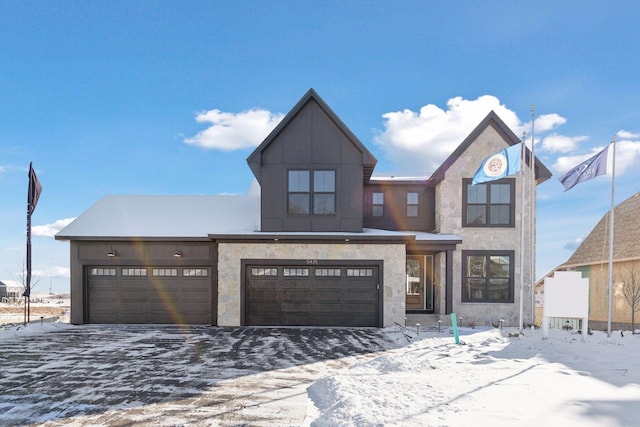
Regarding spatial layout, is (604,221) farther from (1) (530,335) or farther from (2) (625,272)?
(1) (530,335)

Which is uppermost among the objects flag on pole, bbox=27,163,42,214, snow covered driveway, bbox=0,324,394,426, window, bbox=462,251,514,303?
flag on pole, bbox=27,163,42,214

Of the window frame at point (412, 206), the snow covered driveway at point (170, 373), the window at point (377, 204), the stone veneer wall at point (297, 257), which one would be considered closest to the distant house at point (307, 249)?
the stone veneer wall at point (297, 257)

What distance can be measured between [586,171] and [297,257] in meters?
10.1

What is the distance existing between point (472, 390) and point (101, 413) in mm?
5937

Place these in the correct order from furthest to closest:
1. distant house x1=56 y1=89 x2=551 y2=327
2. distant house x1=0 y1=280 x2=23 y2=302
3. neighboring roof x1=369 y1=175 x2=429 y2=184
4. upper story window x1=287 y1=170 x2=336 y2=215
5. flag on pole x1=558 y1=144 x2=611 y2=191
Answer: distant house x1=0 y1=280 x2=23 y2=302 < neighboring roof x1=369 y1=175 x2=429 y2=184 < upper story window x1=287 y1=170 x2=336 y2=215 < distant house x1=56 y1=89 x2=551 y2=327 < flag on pole x1=558 y1=144 x2=611 y2=191

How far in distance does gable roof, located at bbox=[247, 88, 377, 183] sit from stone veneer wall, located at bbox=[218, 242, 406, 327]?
328 centimetres

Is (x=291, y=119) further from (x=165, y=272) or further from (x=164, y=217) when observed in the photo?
(x=165, y=272)

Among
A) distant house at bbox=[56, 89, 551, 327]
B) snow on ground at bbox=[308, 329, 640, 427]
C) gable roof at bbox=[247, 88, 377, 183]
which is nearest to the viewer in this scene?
snow on ground at bbox=[308, 329, 640, 427]

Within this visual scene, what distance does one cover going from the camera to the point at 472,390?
20.1ft

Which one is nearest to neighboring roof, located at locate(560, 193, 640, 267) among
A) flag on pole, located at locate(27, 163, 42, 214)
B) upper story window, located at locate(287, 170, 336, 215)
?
upper story window, located at locate(287, 170, 336, 215)

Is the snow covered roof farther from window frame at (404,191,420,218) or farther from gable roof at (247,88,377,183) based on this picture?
gable roof at (247,88,377,183)

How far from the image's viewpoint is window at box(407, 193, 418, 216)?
1708 cm

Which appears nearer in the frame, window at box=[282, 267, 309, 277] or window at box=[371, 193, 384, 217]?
window at box=[282, 267, 309, 277]

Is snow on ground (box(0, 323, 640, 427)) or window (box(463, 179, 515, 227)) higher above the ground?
window (box(463, 179, 515, 227))
